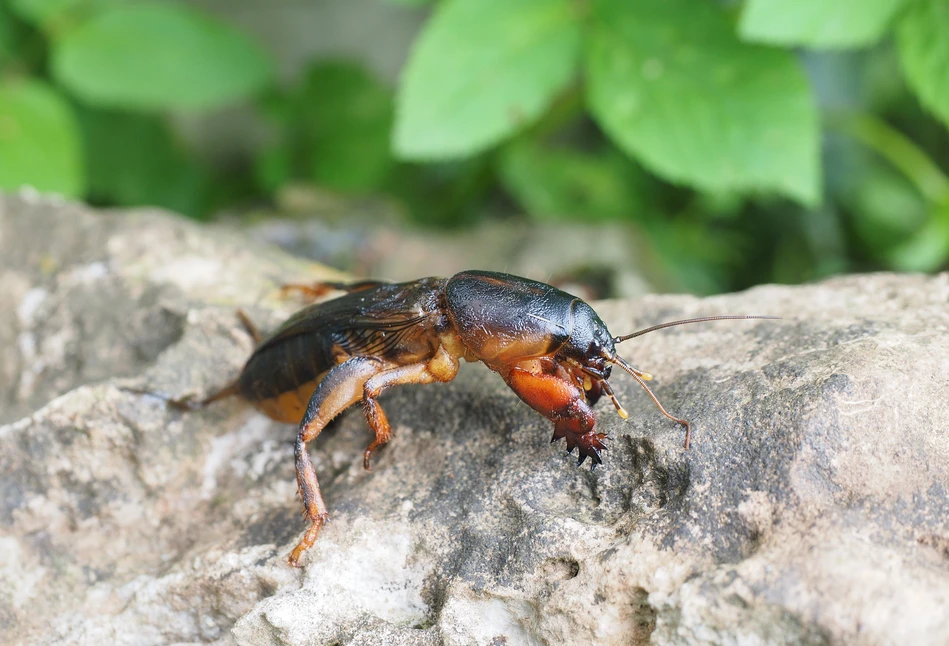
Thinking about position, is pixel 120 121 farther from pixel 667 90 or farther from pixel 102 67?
pixel 667 90

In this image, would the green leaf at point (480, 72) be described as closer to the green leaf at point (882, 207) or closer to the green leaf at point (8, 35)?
the green leaf at point (8, 35)

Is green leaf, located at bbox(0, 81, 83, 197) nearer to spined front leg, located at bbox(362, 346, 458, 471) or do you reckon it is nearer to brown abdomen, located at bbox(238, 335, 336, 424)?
brown abdomen, located at bbox(238, 335, 336, 424)

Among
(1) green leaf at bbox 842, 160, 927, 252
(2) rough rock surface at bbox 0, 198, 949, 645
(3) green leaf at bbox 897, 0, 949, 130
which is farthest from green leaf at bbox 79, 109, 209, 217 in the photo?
(1) green leaf at bbox 842, 160, 927, 252

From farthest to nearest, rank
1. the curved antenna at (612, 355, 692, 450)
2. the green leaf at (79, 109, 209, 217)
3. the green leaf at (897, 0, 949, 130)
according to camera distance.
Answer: the green leaf at (79, 109, 209, 217) → the green leaf at (897, 0, 949, 130) → the curved antenna at (612, 355, 692, 450)

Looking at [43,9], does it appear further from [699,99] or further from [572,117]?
[699,99]

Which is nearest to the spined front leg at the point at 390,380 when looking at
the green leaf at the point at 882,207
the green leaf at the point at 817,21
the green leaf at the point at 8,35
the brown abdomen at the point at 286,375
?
the brown abdomen at the point at 286,375

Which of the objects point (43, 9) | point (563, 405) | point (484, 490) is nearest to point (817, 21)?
point (563, 405)
